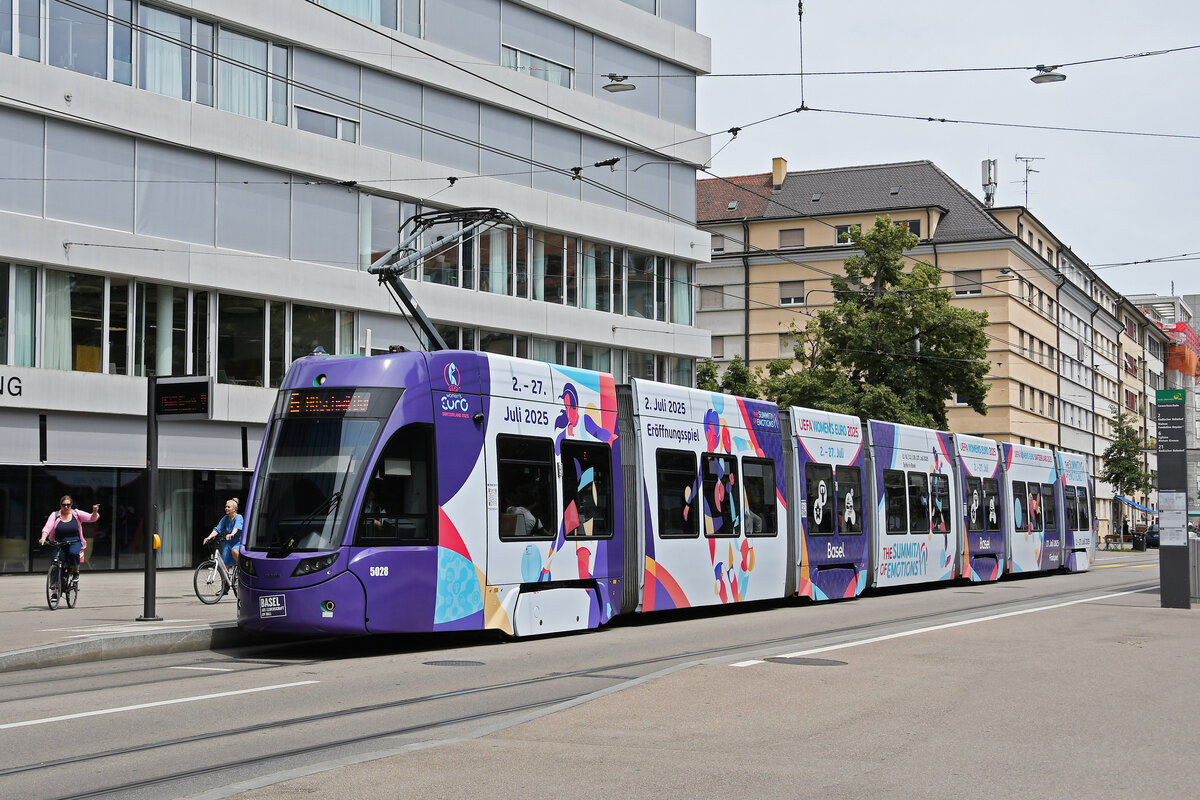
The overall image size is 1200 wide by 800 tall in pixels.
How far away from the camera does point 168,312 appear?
29953mm

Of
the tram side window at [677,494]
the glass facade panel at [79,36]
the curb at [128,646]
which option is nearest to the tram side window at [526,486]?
the tram side window at [677,494]

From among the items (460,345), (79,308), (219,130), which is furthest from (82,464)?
(460,345)

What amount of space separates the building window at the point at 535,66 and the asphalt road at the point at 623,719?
24.9 meters

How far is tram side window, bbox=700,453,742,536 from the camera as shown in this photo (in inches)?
765

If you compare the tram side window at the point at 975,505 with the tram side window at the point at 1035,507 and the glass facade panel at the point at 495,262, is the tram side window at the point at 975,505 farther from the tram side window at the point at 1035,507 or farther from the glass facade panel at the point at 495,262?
the glass facade panel at the point at 495,262

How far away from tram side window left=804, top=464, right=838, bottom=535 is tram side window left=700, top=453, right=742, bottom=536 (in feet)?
8.40

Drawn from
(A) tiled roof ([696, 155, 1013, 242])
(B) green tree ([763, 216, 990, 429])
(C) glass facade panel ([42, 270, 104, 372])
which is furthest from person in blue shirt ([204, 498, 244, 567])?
(A) tiled roof ([696, 155, 1013, 242])

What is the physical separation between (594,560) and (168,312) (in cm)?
1651

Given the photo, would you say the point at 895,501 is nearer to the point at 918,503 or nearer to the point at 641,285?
the point at 918,503

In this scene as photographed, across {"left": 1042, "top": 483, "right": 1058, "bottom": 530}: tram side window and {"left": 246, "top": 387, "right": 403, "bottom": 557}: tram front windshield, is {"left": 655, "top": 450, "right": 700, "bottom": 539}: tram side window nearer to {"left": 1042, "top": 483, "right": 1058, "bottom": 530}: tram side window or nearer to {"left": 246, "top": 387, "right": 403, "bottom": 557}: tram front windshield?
{"left": 246, "top": 387, "right": 403, "bottom": 557}: tram front windshield

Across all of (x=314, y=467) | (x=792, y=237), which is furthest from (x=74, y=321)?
(x=792, y=237)

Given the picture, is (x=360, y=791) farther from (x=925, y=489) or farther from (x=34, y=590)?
(x=925, y=489)

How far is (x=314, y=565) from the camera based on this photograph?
13.6 m

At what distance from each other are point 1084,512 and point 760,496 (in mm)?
21329
